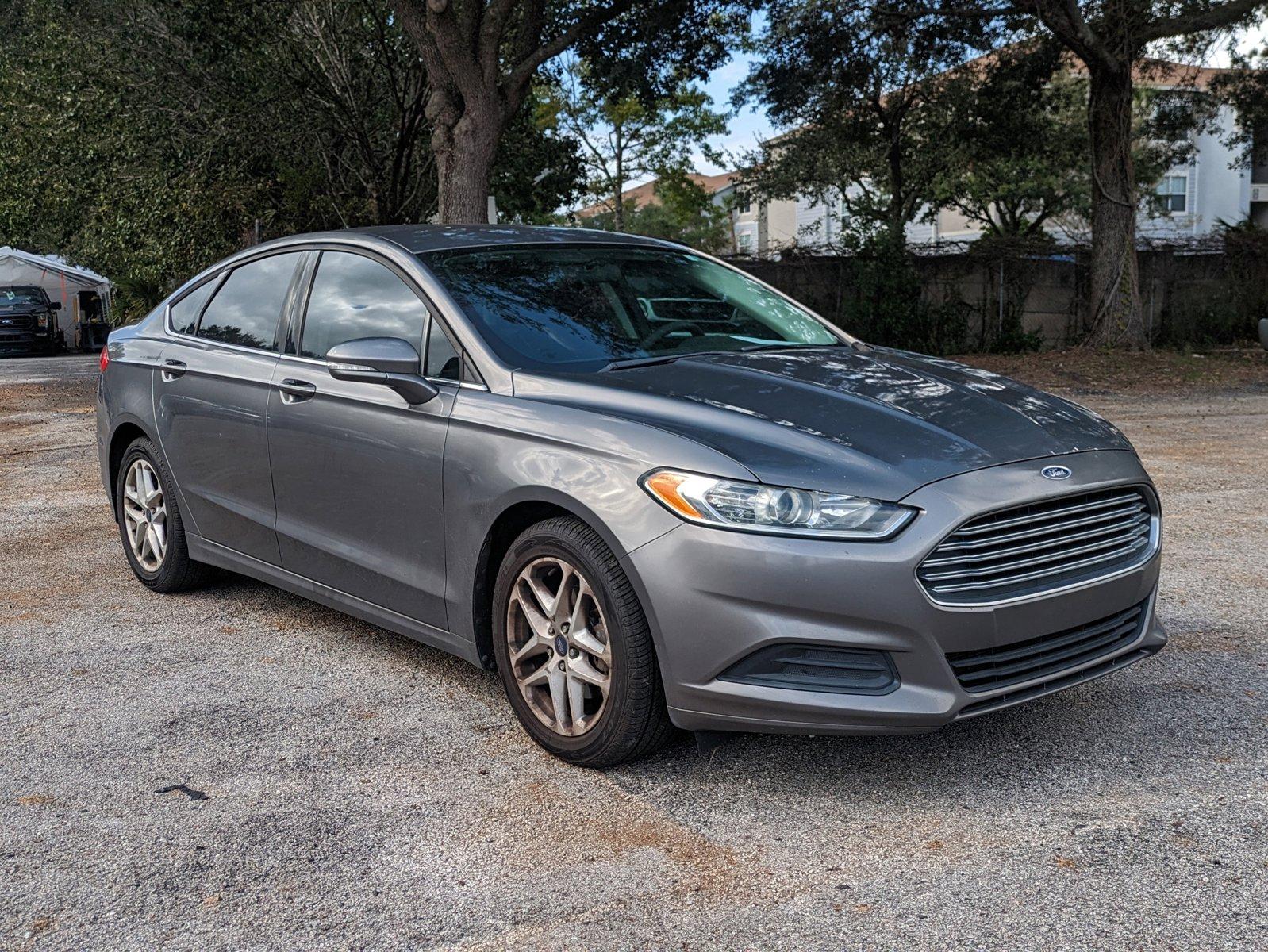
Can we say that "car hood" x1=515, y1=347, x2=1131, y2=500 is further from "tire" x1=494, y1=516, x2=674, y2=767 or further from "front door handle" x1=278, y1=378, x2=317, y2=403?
"front door handle" x1=278, y1=378, x2=317, y2=403

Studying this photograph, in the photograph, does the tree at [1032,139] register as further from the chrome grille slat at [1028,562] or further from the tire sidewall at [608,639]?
the tire sidewall at [608,639]

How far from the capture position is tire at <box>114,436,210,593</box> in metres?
5.75

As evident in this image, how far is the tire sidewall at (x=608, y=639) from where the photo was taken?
11.6 ft

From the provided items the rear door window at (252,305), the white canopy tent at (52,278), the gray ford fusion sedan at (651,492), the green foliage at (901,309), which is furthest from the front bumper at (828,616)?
the white canopy tent at (52,278)

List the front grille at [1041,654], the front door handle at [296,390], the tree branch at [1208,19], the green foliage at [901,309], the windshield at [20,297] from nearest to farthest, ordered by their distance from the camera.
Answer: the front grille at [1041,654] < the front door handle at [296,390] < the tree branch at [1208,19] < the green foliage at [901,309] < the windshield at [20,297]

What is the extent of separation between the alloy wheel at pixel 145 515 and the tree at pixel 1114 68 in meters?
14.8

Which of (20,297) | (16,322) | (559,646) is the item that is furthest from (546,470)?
(20,297)

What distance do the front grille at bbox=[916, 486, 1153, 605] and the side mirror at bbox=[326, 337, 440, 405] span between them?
1838 millimetres

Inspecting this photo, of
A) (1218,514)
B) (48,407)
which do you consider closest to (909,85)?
(48,407)

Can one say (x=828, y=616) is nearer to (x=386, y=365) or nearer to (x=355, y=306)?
(x=386, y=365)

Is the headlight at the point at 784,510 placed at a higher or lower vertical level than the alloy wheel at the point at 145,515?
higher

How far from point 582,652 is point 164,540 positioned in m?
2.96

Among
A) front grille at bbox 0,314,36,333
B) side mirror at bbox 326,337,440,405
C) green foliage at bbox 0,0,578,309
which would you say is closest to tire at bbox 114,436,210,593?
side mirror at bbox 326,337,440,405

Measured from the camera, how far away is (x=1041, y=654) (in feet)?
11.6
